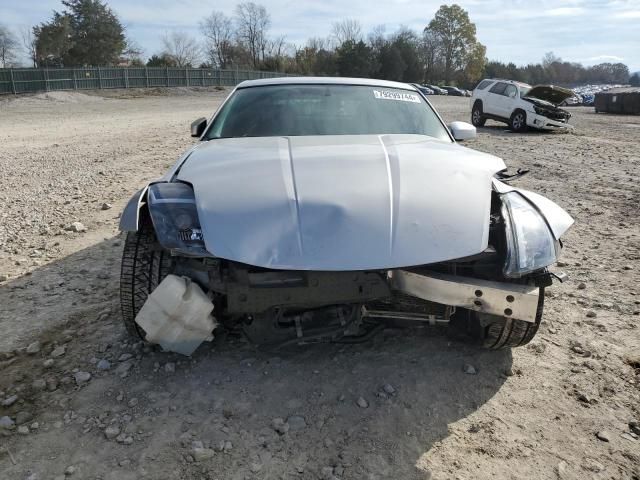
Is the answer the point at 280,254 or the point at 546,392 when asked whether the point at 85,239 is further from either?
the point at 546,392

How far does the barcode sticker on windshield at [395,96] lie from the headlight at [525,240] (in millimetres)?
1630

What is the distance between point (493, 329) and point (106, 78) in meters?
39.1

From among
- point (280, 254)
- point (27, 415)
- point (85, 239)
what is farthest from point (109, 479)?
point (85, 239)

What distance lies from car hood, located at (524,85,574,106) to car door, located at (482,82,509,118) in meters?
0.79

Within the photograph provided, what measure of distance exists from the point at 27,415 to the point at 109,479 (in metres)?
0.64

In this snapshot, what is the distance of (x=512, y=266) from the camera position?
2320 mm

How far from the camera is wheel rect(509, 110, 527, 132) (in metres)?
16.0

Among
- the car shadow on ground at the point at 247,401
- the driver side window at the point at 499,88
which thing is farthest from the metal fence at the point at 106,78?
the car shadow on ground at the point at 247,401

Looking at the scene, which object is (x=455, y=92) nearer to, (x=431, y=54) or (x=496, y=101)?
(x=431, y=54)

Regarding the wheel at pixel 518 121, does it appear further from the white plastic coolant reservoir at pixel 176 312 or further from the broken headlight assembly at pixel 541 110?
the white plastic coolant reservoir at pixel 176 312

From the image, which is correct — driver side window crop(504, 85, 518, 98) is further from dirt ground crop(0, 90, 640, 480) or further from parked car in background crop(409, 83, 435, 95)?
dirt ground crop(0, 90, 640, 480)

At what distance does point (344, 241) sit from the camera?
2.15 m

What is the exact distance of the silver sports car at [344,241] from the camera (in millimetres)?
2186

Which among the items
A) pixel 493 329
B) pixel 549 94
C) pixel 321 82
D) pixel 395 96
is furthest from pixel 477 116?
pixel 493 329
